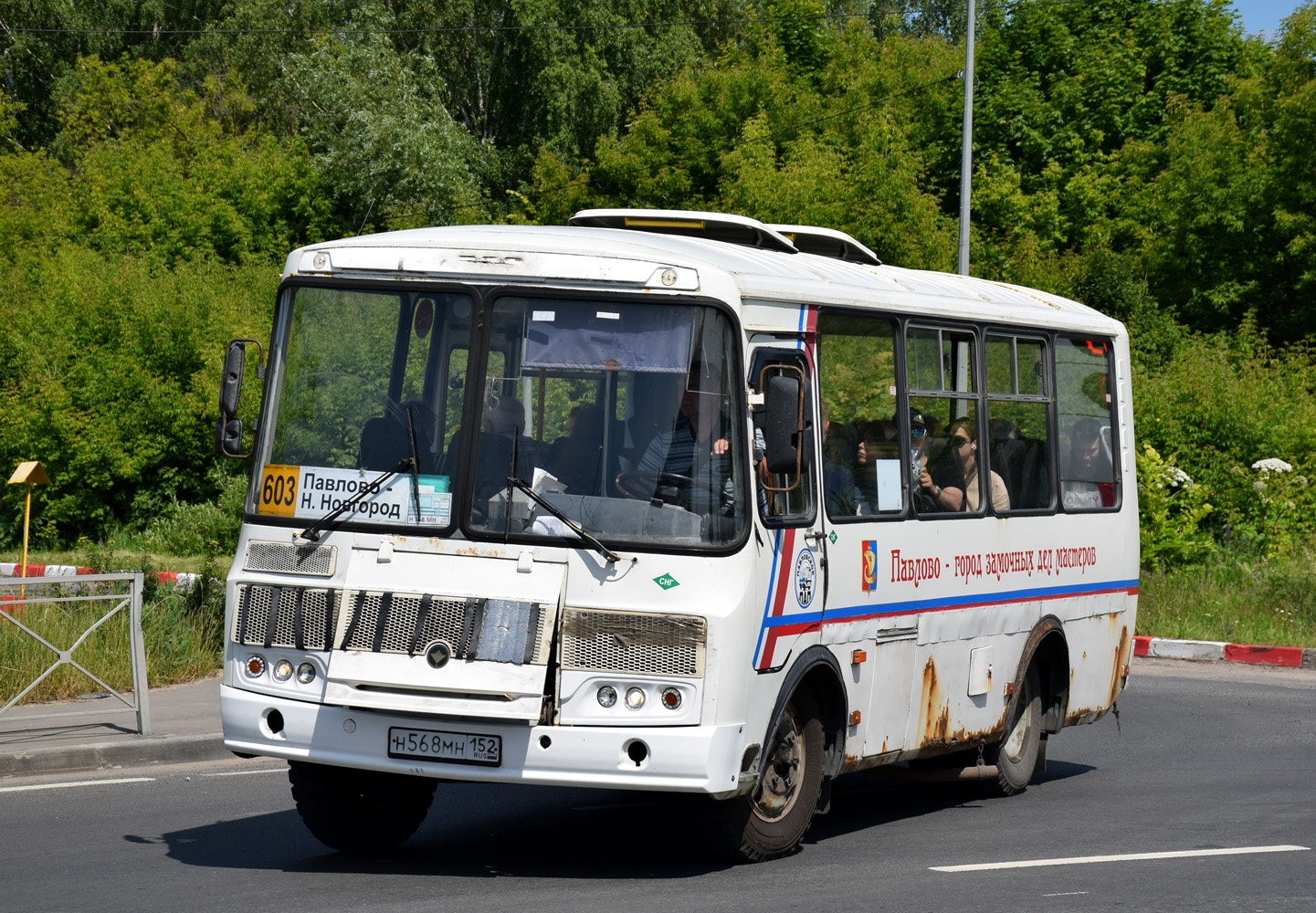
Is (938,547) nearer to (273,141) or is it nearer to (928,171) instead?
(928,171)

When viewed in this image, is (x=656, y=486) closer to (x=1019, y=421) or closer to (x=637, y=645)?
(x=637, y=645)

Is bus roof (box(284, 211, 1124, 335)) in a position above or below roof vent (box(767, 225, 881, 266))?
below

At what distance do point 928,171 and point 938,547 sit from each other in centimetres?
Answer: 4162

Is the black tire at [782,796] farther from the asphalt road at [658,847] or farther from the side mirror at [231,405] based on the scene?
the side mirror at [231,405]

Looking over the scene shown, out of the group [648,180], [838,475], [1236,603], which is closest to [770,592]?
[838,475]

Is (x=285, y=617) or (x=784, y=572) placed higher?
(x=784, y=572)

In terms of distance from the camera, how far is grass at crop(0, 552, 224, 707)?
12898 mm

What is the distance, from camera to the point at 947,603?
9.16m

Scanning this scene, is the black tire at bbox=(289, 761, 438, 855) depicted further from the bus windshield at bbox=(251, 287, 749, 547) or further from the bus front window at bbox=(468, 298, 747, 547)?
the bus front window at bbox=(468, 298, 747, 547)

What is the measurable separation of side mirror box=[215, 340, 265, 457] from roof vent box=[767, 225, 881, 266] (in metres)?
3.96

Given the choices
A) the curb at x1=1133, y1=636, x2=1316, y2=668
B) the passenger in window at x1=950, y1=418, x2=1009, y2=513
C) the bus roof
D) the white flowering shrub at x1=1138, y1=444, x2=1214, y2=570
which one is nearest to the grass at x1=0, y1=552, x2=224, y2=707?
the bus roof

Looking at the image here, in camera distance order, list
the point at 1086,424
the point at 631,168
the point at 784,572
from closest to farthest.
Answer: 1. the point at 784,572
2. the point at 1086,424
3. the point at 631,168

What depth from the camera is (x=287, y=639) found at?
7.30 metres

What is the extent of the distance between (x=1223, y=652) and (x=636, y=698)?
13.3m
